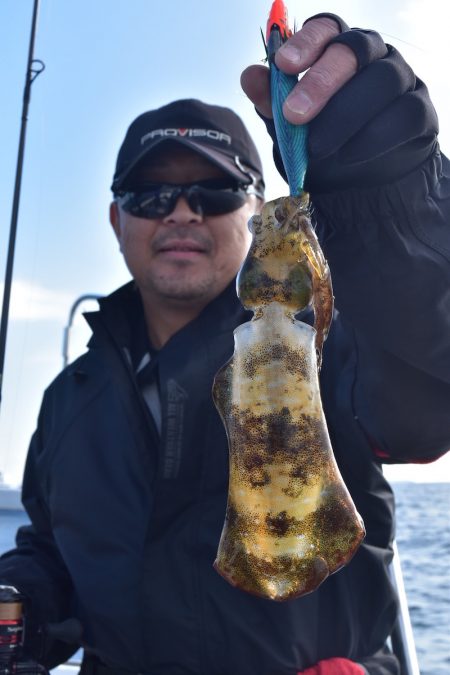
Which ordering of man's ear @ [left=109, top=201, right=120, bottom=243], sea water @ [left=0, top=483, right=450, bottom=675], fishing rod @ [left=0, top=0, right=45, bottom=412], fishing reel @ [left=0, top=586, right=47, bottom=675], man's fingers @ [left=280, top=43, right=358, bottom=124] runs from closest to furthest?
man's fingers @ [left=280, top=43, right=358, bottom=124], fishing reel @ [left=0, top=586, right=47, bottom=675], man's ear @ [left=109, top=201, right=120, bottom=243], fishing rod @ [left=0, top=0, right=45, bottom=412], sea water @ [left=0, top=483, right=450, bottom=675]

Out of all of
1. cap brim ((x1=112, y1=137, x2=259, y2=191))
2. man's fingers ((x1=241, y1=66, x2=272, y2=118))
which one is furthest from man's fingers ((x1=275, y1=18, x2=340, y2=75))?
cap brim ((x1=112, y1=137, x2=259, y2=191))

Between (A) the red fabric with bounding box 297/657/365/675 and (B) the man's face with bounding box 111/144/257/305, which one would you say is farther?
(B) the man's face with bounding box 111/144/257/305

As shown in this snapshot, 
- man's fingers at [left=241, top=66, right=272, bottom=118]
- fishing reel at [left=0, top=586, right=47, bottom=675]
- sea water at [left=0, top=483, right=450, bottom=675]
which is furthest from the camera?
sea water at [left=0, top=483, right=450, bottom=675]

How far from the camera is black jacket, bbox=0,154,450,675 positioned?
1.95 metres

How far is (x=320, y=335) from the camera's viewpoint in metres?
1.53

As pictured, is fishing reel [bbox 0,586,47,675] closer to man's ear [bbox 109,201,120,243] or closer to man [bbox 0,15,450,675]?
man [bbox 0,15,450,675]

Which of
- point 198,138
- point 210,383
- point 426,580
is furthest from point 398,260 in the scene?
point 426,580

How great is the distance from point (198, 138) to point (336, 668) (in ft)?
7.77

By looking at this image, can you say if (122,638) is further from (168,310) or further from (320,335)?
(320,335)

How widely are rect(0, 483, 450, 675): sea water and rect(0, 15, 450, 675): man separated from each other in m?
3.42

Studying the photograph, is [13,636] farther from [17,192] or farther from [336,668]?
[17,192]

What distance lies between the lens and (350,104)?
1.70 metres

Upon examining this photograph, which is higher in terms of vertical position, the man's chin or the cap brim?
the cap brim

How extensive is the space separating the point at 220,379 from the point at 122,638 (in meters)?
1.97
